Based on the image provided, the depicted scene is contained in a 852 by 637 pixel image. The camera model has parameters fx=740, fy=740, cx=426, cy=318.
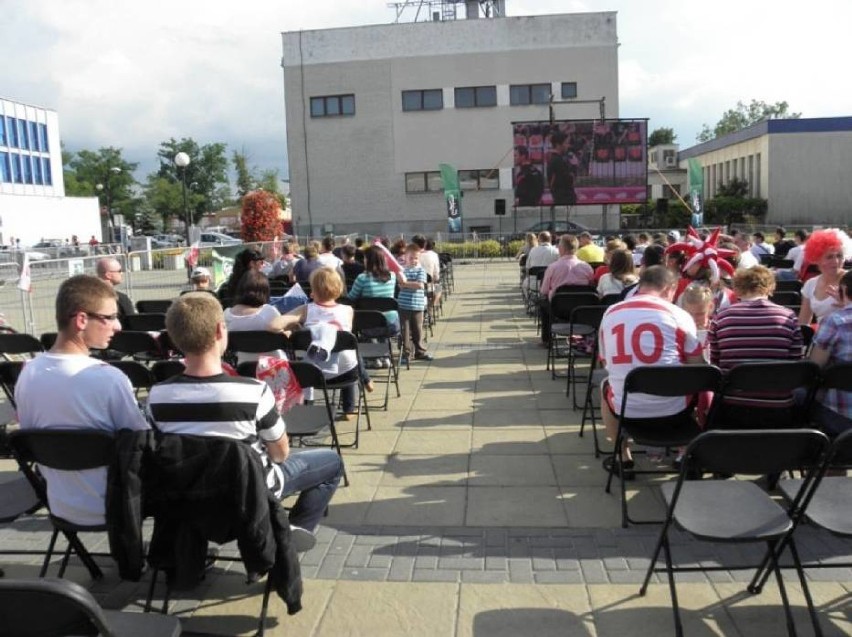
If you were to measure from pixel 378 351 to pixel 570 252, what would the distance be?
10.9ft

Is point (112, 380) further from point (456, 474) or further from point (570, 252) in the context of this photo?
point (570, 252)

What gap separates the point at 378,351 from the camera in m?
6.97

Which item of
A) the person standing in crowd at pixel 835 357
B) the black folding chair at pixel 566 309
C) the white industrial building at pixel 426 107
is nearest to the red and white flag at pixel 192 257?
the black folding chair at pixel 566 309

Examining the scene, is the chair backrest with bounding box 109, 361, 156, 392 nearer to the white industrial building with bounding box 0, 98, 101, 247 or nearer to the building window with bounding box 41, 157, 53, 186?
the white industrial building with bounding box 0, 98, 101, 247

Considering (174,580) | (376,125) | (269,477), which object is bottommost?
(174,580)

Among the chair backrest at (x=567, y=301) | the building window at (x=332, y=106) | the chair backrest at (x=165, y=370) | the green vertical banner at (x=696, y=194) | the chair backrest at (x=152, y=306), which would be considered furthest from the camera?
the building window at (x=332, y=106)

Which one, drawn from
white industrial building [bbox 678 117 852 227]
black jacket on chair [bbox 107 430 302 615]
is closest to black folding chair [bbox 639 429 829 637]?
black jacket on chair [bbox 107 430 302 615]

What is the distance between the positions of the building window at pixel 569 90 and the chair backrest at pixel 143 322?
34051mm

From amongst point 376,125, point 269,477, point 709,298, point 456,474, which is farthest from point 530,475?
point 376,125

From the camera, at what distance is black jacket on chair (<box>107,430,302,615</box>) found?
9.22 feet

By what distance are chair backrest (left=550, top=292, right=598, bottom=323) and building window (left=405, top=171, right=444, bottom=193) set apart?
107 feet

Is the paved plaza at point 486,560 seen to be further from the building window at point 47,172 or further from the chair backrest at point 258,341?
the building window at point 47,172

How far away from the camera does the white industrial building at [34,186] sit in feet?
153

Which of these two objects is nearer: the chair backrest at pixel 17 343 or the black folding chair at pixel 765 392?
the black folding chair at pixel 765 392
